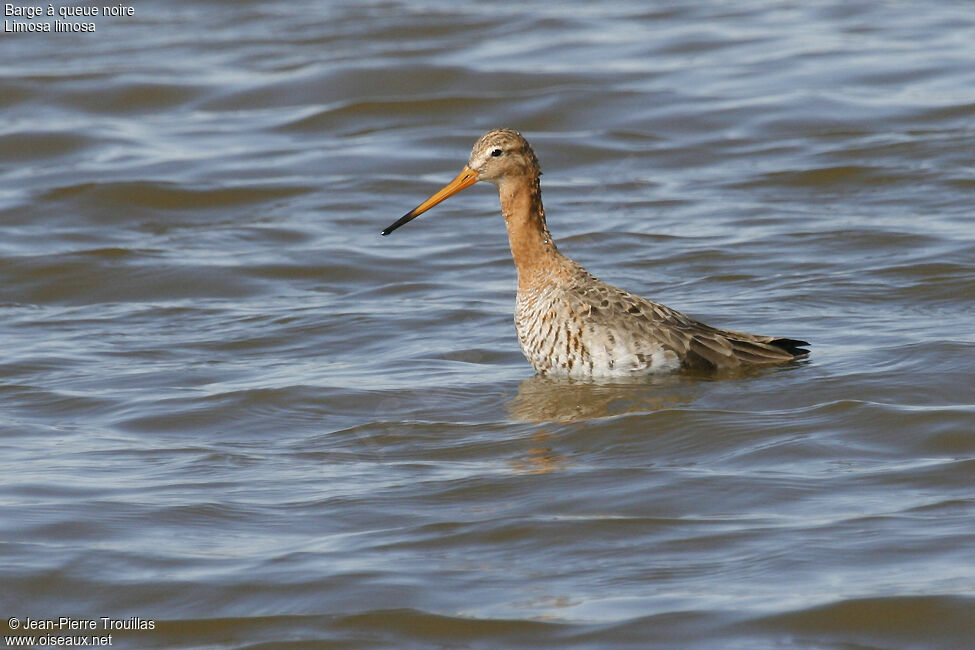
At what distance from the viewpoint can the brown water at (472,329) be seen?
6.76 meters

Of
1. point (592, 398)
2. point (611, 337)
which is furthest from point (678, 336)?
point (592, 398)

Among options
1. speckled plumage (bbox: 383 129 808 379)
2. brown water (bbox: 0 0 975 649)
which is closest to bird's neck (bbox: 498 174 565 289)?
speckled plumage (bbox: 383 129 808 379)

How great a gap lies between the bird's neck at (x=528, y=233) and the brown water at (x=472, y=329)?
0.67 meters

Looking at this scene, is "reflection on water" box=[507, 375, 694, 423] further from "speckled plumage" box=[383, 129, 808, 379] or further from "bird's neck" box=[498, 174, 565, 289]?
"bird's neck" box=[498, 174, 565, 289]

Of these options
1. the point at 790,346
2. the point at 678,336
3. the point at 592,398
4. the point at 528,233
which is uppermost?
the point at 528,233

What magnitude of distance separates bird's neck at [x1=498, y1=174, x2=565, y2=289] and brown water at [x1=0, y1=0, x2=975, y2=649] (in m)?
0.67

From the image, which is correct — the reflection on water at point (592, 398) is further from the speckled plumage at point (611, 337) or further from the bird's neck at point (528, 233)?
the bird's neck at point (528, 233)

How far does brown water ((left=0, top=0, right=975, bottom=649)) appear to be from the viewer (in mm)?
6762

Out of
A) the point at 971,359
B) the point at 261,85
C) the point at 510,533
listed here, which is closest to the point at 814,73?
the point at 261,85

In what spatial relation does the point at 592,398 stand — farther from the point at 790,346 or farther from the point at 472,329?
the point at 472,329

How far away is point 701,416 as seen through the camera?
8.79 metres

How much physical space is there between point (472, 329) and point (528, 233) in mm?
1247

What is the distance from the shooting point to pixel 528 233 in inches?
408

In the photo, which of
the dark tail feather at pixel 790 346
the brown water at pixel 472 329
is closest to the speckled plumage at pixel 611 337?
the dark tail feather at pixel 790 346
